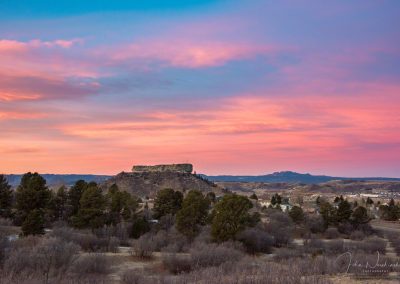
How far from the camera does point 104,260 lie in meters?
21.0

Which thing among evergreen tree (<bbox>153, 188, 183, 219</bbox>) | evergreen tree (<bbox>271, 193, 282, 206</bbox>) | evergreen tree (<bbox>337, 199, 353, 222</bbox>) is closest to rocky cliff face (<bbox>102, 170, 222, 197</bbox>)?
evergreen tree (<bbox>271, 193, 282, 206</bbox>)

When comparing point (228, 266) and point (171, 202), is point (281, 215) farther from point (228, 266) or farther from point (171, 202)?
point (228, 266)

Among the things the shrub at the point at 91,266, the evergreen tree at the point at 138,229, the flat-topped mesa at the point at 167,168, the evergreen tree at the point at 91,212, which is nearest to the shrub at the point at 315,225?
the evergreen tree at the point at 138,229

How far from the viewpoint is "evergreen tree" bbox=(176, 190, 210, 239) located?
39534mm

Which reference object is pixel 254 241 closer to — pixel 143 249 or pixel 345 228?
pixel 143 249

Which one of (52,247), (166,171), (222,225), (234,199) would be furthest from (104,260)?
(166,171)

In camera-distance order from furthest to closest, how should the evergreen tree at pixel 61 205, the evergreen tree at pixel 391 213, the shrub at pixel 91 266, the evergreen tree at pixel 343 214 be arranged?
1. the evergreen tree at pixel 391 213
2. the evergreen tree at pixel 343 214
3. the evergreen tree at pixel 61 205
4. the shrub at pixel 91 266

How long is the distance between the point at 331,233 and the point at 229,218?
2070 centimetres

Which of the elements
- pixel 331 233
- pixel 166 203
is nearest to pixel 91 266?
pixel 166 203

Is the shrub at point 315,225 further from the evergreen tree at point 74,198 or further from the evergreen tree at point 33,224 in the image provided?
the evergreen tree at point 33,224

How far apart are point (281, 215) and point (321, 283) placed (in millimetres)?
47811

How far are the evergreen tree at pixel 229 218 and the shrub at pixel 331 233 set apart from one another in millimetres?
17490

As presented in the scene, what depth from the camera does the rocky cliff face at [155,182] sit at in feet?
447

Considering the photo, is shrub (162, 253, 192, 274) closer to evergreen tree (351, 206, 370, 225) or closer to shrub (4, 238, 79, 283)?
shrub (4, 238, 79, 283)
